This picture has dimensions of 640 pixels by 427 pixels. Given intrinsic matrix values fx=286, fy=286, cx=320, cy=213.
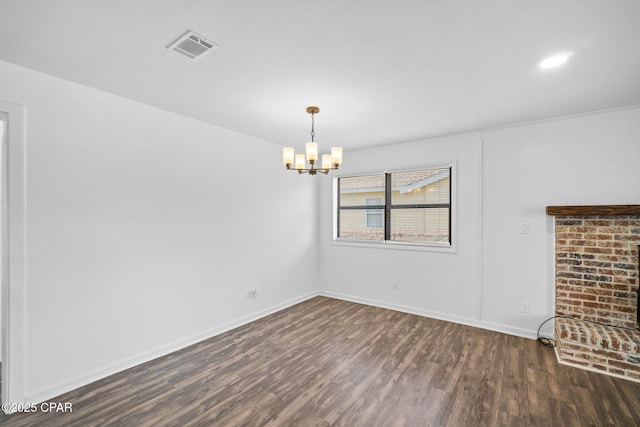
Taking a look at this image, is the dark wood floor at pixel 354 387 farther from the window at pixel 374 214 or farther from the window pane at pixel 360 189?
the window pane at pixel 360 189

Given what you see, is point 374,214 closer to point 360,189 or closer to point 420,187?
point 360,189

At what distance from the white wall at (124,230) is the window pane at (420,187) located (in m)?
2.12

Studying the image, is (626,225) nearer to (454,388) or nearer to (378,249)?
(454,388)

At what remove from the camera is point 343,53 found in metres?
1.93

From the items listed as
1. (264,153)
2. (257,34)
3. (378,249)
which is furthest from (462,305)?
(257,34)

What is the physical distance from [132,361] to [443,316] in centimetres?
369

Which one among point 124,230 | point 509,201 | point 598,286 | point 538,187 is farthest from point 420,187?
point 124,230

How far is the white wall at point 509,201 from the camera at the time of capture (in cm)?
299

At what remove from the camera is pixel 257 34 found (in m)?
1.73

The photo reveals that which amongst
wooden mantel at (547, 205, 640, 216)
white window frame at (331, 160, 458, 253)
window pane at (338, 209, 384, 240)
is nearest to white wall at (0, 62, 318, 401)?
window pane at (338, 209, 384, 240)

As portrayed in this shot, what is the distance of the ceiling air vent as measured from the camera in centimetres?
176

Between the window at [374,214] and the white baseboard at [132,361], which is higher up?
the window at [374,214]

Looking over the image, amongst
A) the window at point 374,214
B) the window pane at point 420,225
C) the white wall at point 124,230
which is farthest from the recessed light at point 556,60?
the white wall at point 124,230

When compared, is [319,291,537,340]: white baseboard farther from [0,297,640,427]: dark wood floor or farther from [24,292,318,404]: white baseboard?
[24,292,318,404]: white baseboard
